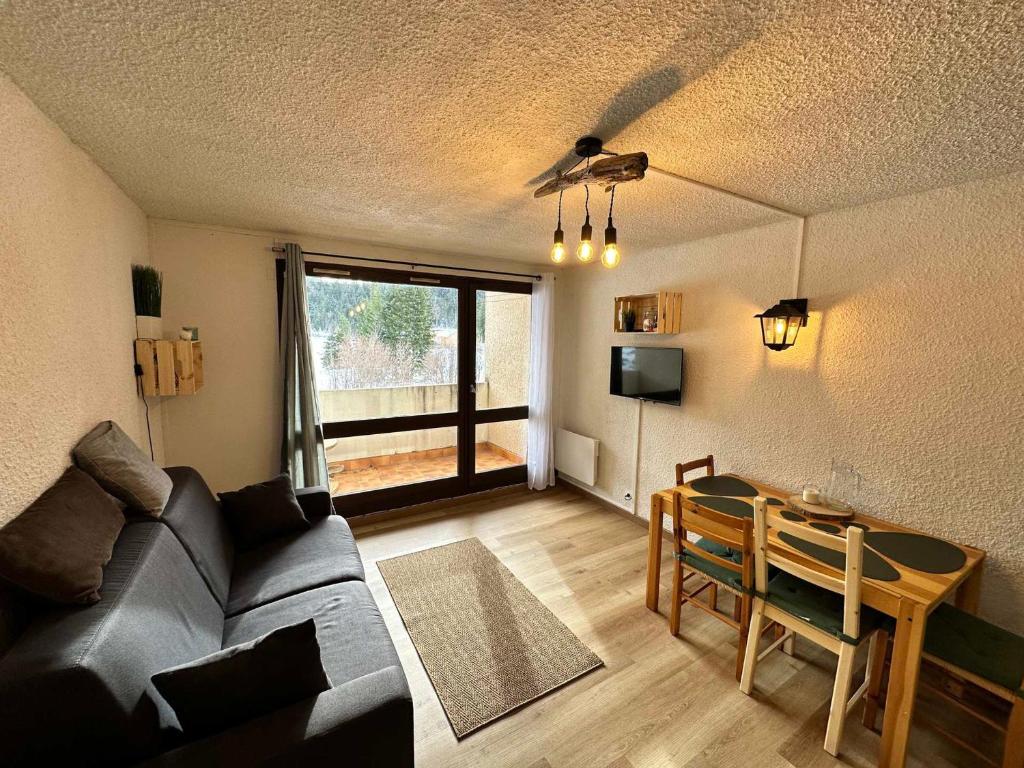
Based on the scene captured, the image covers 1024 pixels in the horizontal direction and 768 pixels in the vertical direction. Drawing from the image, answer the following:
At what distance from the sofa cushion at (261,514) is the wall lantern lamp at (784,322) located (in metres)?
2.99

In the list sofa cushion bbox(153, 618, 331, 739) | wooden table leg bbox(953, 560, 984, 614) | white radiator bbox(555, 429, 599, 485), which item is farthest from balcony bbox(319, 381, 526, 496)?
wooden table leg bbox(953, 560, 984, 614)

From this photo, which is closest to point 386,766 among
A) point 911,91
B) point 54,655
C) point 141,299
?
point 54,655

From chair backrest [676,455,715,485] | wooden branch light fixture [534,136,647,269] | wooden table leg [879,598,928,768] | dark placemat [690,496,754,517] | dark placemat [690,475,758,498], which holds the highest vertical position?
wooden branch light fixture [534,136,647,269]

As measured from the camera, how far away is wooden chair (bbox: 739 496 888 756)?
5.08 feet

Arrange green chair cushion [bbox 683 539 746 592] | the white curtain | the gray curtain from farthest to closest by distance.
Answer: the white curtain
the gray curtain
green chair cushion [bbox 683 539 746 592]

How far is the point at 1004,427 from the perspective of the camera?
1788 mm

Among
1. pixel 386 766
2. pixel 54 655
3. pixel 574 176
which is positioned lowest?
pixel 386 766

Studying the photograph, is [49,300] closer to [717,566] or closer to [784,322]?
[717,566]

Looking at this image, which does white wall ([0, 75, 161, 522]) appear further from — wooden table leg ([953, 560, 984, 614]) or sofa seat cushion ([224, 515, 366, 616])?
wooden table leg ([953, 560, 984, 614])

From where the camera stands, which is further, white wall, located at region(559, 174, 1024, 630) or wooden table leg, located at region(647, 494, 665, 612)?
wooden table leg, located at region(647, 494, 665, 612)

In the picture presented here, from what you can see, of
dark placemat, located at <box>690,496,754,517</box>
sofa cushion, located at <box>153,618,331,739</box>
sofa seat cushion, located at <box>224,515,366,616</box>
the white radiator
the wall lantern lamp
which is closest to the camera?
sofa cushion, located at <box>153,618,331,739</box>

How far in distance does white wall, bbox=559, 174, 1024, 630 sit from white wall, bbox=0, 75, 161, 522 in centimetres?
342

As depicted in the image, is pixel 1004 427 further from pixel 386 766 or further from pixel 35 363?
pixel 35 363

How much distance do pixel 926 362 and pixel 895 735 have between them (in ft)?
5.30
